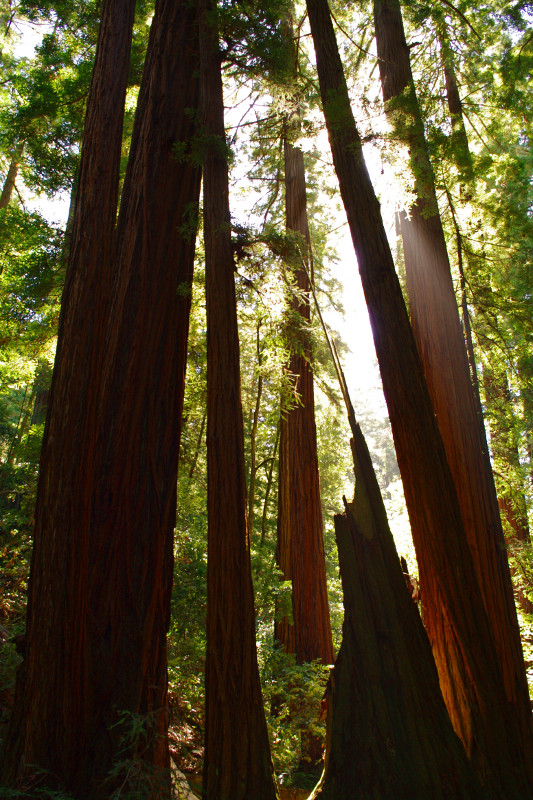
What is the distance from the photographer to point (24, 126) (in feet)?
22.8

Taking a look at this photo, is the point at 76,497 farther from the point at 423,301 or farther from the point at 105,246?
the point at 423,301

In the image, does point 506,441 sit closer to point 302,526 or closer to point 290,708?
point 302,526

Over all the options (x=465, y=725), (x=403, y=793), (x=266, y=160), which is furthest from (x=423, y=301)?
(x=266, y=160)

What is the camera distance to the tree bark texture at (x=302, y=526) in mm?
6676

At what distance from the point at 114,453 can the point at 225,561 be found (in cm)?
131

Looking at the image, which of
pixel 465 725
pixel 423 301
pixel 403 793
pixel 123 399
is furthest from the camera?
pixel 423 301

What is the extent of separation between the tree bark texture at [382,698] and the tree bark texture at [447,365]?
3.53 feet

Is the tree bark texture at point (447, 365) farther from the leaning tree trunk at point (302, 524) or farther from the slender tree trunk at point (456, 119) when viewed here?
the leaning tree trunk at point (302, 524)

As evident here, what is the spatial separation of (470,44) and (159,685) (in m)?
8.85

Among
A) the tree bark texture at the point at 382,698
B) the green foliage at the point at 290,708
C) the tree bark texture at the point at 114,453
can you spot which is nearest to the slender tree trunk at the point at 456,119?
the tree bark texture at the point at 114,453

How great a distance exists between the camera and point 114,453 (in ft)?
12.5

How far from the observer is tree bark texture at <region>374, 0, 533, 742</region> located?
14.2ft

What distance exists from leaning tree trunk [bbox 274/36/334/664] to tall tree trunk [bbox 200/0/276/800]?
234 cm

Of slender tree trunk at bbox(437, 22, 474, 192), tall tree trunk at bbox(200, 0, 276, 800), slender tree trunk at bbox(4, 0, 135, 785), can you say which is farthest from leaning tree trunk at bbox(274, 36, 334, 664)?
slender tree trunk at bbox(4, 0, 135, 785)
